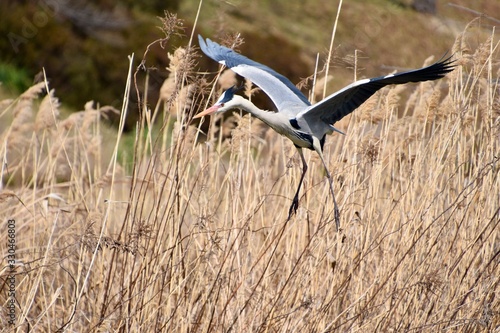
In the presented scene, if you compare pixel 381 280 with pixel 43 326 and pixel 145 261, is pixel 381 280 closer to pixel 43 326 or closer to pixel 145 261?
pixel 145 261

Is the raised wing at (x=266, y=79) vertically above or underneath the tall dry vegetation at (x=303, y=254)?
above

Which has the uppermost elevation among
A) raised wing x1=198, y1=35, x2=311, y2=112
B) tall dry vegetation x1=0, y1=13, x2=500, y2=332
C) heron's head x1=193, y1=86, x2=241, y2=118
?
raised wing x1=198, y1=35, x2=311, y2=112

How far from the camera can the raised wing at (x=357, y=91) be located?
8.26 feet

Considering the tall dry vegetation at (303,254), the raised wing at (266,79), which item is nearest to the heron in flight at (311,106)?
the raised wing at (266,79)

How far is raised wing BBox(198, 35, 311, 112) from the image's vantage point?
2.82 m

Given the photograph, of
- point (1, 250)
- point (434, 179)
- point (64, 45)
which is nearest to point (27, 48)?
point (64, 45)

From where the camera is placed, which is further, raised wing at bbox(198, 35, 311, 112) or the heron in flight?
raised wing at bbox(198, 35, 311, 112)

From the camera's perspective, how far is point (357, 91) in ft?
8.75

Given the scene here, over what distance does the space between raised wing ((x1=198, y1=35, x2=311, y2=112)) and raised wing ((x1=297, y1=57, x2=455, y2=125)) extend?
10cm

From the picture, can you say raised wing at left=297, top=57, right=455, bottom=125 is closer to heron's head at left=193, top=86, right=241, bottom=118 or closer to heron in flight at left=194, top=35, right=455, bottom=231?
heron in flight at left=194, top=35, right=455, bottom=231

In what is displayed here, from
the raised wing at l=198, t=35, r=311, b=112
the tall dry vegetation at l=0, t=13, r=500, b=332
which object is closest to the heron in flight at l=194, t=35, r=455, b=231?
the raised wing at l=198, t=35, r=311, b=112

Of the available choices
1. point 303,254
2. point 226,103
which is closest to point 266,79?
point 226,103

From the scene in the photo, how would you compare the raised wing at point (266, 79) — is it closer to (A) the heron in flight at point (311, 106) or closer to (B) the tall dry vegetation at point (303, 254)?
(A) the heron in flight at point (311, 106)

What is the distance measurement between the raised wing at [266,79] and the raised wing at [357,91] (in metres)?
0.10
